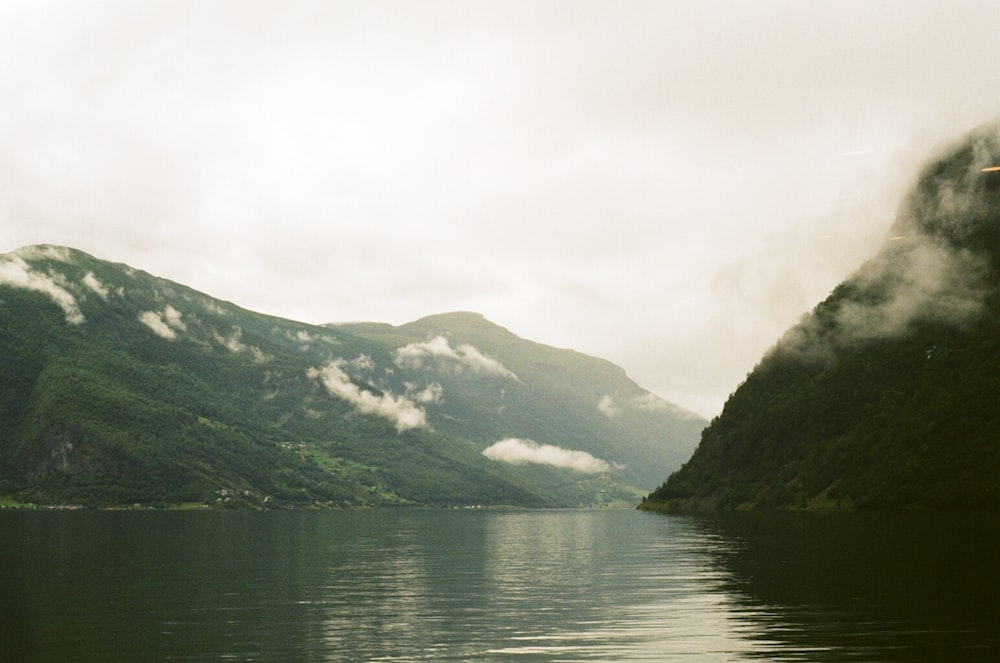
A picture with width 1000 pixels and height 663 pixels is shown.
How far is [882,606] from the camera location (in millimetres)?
56969

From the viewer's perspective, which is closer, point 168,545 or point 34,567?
point 34,567

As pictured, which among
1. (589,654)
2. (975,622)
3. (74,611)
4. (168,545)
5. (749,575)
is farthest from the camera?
(168,545)

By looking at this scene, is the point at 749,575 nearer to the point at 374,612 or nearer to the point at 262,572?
the point at 374,612

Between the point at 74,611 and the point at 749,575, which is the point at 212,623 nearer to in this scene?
the point at 74,611

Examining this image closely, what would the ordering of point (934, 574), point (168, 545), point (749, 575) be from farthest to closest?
point (168, 545) → point (749, 575) → point (934, 574)

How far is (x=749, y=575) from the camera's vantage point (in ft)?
266

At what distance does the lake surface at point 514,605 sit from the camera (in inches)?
1743

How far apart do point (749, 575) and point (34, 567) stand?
6788cm

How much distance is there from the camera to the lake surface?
44.3m

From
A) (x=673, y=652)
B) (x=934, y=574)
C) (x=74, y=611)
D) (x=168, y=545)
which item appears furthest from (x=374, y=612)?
(x=168, y=545)

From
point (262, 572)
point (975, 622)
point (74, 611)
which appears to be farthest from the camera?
point (262, 572)

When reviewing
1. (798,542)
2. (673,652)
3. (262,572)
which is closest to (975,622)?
(673,652)

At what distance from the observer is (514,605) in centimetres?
6256

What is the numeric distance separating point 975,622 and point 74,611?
52.5 m
